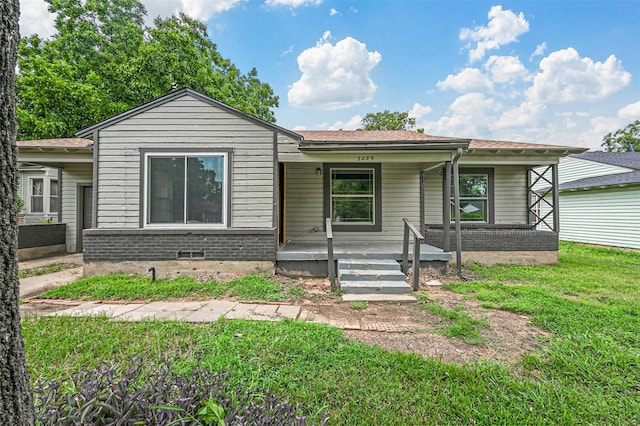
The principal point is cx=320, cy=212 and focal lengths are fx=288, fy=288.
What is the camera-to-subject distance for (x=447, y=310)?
396 cm

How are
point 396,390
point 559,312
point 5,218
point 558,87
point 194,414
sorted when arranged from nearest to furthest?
point 5,218 → point 194,414 → point 396,390 → point 559,312 → point 558,87

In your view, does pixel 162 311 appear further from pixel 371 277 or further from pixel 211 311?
pixel 371 277

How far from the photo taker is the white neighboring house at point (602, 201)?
10.5 metres

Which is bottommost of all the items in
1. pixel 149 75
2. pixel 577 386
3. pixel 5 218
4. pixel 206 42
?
pixel 577 386

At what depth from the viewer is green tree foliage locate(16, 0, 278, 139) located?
1067cm

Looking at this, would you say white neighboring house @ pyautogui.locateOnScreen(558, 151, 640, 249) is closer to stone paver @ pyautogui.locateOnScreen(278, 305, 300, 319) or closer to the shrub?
stone paver @ pyautogui.locateOnScreen(278, 305, 300, 319)

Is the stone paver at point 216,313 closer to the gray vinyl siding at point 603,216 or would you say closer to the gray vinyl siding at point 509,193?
the gray vinyl siding at point 509,193

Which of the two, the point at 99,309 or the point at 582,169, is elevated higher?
the point at 582,169

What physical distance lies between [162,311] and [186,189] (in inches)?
103

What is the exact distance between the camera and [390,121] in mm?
22297

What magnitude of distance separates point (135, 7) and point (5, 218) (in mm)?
20402

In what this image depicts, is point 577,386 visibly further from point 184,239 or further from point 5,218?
point 184,239

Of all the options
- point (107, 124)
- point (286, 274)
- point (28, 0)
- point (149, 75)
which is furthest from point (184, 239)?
point (28, 0)

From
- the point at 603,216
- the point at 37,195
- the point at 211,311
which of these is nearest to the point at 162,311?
the point at 211,311
